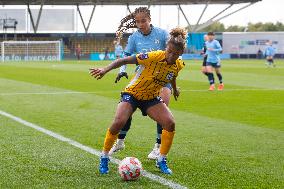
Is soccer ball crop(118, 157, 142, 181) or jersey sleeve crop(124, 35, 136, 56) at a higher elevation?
jersey sleeve crop(124, 35, 136, 56)

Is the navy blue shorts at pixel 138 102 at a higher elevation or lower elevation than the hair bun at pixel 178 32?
lower

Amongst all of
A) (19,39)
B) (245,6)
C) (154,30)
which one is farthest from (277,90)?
(245,6)

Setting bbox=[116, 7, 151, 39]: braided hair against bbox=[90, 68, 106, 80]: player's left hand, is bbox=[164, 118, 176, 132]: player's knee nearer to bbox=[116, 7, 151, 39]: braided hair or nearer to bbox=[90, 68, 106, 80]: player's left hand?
bbox=[90, 68, 106, 80]: player's left hand

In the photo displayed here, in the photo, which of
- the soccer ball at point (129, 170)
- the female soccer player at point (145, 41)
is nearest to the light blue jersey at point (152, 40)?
the female soccer player at point (145, 41)

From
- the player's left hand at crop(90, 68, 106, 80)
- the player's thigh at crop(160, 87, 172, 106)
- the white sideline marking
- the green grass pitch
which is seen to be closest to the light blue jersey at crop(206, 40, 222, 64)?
the green grass pitch

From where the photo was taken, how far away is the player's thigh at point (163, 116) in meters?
7.54

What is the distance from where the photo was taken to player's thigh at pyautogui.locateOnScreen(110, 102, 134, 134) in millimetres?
7414

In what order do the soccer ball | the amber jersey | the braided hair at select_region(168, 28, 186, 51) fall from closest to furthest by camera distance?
the soccer ball, the braided hair at select_region(168, 28, 186, 51), the amber jersey

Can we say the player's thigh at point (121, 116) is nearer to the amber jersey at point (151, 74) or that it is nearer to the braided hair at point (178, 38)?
the amber jersey at point (151, 74)

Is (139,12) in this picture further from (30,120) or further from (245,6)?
(245,6)

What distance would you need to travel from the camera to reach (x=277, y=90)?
21.5m

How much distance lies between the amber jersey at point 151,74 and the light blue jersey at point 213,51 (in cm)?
1576

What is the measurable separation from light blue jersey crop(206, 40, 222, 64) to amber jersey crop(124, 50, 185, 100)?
620 inches

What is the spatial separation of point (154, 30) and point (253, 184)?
9.37 feet
